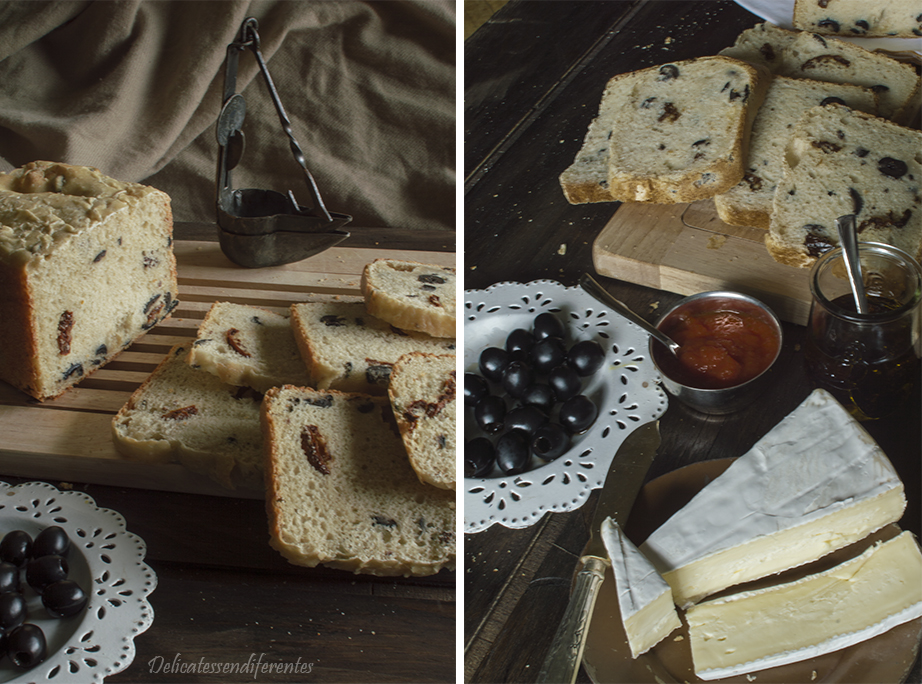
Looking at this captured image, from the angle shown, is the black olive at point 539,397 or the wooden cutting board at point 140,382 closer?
the black olive at point 539,397

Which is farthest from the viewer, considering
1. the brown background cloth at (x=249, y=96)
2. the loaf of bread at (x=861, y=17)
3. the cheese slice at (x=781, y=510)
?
the brown background cloth at (x=249, y=96)

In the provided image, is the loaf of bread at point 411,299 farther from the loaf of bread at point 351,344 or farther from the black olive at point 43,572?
the black olive at point 43,572

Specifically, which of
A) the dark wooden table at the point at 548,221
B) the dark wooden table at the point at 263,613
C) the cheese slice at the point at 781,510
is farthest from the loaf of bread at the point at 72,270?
the cheese slice at the point at 781,510

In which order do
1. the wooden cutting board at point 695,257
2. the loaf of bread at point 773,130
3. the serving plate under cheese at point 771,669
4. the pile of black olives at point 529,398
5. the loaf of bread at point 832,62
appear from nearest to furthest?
1. the serving plate under cheese at point 771,669
2. the pile of black olives at point 529,398
3. the wooden cutting board at point 695,257
4. the loaf of bread at point 773,130
5. the loaf of bread at point 832,62

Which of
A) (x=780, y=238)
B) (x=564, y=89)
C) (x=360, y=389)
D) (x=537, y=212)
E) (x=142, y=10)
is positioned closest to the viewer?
(x=780, y=238)

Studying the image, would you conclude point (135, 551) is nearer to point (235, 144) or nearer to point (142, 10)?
point (235, 144)

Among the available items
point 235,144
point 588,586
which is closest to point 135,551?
point 588,586
